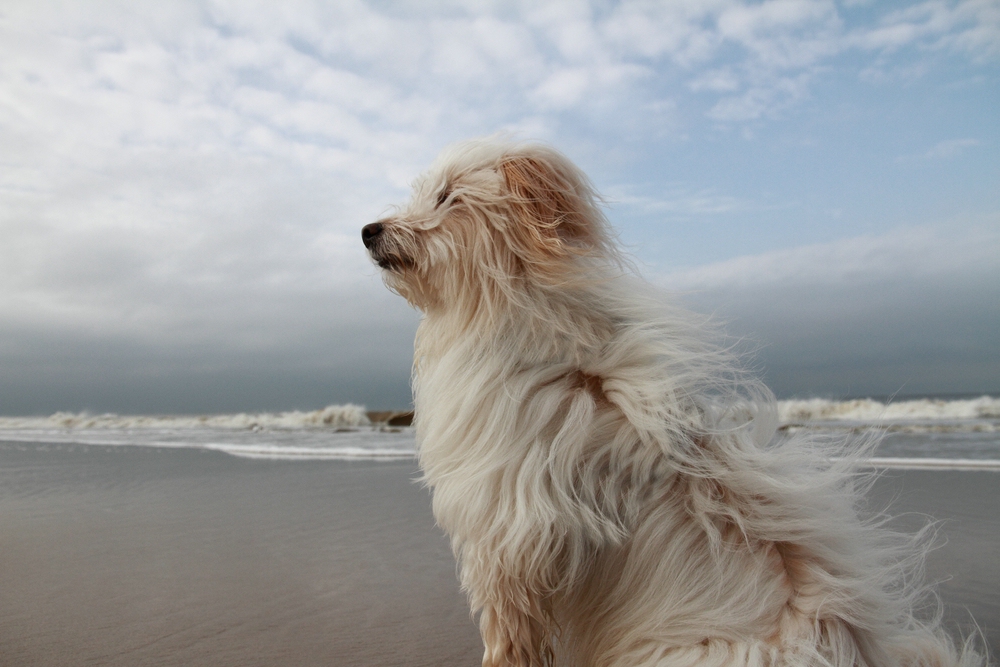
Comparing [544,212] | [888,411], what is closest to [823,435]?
[544,212]

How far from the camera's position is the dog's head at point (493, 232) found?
2.29m

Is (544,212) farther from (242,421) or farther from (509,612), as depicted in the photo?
(242,421)

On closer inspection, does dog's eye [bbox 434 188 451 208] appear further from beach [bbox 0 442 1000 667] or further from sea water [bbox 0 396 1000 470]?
beach [bbox 0 442 1000 667]

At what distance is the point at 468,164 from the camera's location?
250 cm

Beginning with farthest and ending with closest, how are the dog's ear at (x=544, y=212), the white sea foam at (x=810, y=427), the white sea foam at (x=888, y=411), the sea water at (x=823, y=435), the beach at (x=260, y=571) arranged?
1. the white sea foam at (x=888, y=411)
2. the white sea foam at (x=810, y=427)
3. the sea water at (x=823, y=435)
4. the beach at (x=260, y=571)
5. the dog's ear at (x=544, y=212)

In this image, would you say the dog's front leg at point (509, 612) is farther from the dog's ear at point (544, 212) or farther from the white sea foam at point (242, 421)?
the white sea foam at point (242, 421)

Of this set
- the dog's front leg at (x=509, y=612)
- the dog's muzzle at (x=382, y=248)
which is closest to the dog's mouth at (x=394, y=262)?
the dog's muzzle at (x=382, y=248)

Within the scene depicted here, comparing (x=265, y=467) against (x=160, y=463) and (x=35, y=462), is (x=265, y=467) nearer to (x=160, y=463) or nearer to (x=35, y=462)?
(x=160, y=463)

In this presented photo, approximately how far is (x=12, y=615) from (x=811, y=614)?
10.9 ft

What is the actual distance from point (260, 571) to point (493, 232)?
2638 mm

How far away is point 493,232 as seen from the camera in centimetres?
236

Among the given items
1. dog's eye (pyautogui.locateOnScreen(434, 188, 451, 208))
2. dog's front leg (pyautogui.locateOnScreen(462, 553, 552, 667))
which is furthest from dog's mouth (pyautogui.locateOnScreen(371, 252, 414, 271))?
dog's front leg (pyautogui.locateOnScreen(462, 553, 552, 667))

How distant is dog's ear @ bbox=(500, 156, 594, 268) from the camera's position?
2275mm

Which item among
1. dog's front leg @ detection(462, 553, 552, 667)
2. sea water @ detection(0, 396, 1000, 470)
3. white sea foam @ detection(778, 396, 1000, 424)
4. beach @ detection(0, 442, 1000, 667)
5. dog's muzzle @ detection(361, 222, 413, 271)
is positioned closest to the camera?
dog's front leg @ detection(462, 553, 552, 667)
